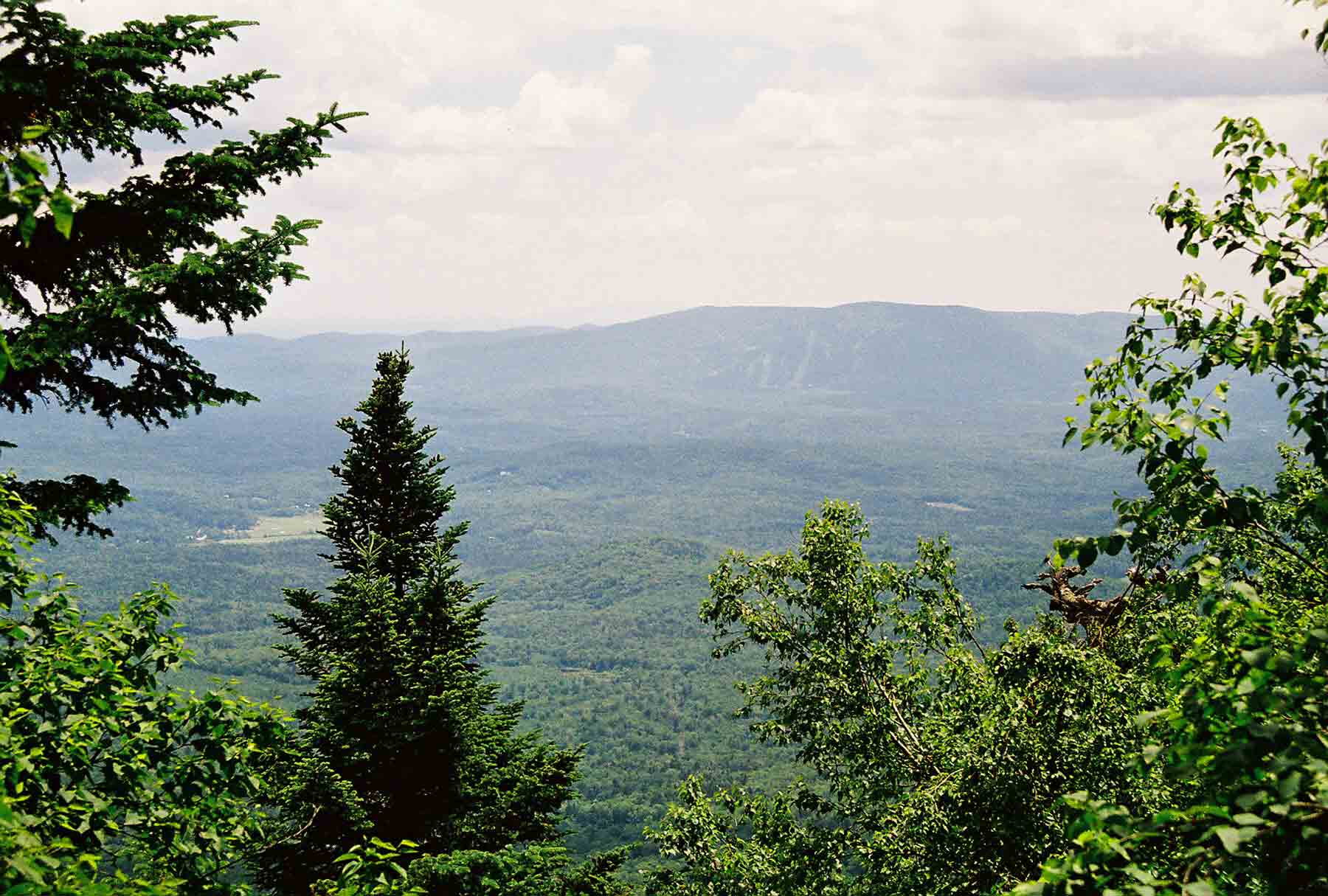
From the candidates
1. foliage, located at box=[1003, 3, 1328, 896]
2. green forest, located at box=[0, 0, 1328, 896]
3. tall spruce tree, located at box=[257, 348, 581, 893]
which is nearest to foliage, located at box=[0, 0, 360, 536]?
green forest, located at box=[0, 0, 1328, 896]

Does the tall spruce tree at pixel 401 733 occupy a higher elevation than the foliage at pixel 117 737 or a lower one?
lower

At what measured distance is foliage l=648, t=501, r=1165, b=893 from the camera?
988cm

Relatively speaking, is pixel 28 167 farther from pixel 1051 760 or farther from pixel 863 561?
pixel 863 561

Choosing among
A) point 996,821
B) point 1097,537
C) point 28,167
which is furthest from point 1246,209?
point 996,821

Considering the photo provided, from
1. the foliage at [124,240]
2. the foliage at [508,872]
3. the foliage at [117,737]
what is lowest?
the foliage at [508,872]

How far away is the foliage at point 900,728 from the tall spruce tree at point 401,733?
101 inches

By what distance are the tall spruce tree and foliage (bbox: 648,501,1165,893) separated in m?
2.57

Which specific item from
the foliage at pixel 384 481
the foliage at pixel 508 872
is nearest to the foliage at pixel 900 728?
the foliage at pixel 508 872

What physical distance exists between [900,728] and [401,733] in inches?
286

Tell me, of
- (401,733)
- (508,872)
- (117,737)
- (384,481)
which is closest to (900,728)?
(508,872)

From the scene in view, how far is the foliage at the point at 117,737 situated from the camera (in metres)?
5.77

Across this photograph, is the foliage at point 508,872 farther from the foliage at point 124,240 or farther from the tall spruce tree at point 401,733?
the foliage at point 124,240

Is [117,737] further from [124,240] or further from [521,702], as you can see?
[521,702]

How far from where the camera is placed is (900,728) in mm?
13445
